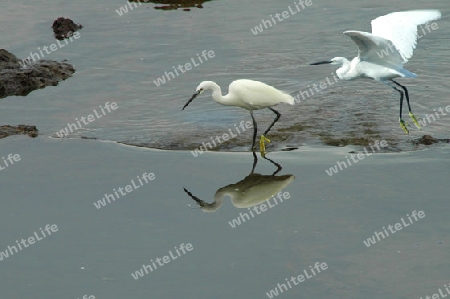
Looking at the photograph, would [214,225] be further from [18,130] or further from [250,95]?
[18,130]

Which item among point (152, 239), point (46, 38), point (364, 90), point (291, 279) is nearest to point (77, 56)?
point (46, 38)

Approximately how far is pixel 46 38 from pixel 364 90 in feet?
23.3

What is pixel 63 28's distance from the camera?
17766 mm

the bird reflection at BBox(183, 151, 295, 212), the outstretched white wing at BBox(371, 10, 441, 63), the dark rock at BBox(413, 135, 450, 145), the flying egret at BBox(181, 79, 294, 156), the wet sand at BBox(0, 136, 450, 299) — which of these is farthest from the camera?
the flying egret at BBox(181, 79, 294, 156)

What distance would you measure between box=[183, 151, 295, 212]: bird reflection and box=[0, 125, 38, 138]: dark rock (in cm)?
322

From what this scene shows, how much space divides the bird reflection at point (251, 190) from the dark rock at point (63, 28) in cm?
810

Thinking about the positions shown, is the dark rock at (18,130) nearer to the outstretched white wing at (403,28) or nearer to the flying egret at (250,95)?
the flying egret at (250,95)

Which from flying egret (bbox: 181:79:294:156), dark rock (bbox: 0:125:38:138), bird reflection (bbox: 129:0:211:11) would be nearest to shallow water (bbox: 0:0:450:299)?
dark rock (bbox: 0:125:38:138)

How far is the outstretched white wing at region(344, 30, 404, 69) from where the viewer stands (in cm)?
1029

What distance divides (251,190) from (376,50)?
2425 millimetres

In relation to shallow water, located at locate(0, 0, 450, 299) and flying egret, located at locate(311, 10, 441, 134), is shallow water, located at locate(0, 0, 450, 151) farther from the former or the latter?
flying egret, located at locate(311, 10, 441, 134)

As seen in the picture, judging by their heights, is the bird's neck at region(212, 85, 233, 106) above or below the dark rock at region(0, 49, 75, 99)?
below

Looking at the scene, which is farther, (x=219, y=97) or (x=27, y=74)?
(x=27, y=74)

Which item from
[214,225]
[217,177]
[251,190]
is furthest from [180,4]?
[214,225]
